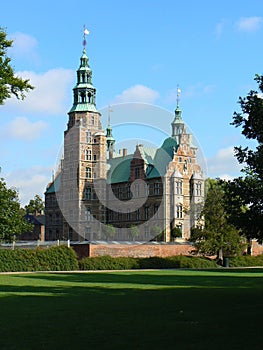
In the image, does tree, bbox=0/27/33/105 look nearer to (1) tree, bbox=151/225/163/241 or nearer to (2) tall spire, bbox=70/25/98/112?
(1) tree, bbox=151/225/163/241

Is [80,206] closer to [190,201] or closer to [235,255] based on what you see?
[190,201]

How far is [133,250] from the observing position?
54.3 m

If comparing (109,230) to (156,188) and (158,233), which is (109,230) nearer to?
(158,233)

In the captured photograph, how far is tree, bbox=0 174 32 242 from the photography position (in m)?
29.9

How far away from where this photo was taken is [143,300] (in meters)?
17.3

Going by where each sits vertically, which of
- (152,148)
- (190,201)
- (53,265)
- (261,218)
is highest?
(152,148)

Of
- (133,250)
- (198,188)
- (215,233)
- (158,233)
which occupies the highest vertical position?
(198,188)

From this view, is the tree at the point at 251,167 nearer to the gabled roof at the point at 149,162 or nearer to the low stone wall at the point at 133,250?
the low stone wall at the point at 133,250

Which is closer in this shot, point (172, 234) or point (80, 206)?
point (172, 234)

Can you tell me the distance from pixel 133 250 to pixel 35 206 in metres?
75.8

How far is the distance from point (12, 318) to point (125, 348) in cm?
465

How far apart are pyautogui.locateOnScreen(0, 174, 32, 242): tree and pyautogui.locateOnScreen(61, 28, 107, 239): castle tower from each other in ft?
187

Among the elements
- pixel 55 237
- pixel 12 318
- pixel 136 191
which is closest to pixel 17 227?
pixel 12 318

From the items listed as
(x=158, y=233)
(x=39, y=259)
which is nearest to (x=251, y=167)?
(x=39, y=259)
